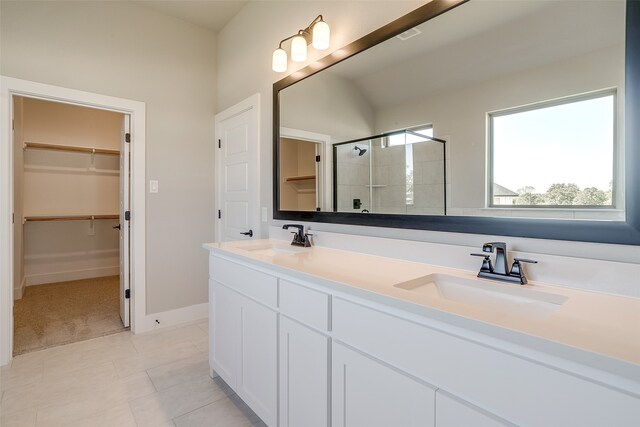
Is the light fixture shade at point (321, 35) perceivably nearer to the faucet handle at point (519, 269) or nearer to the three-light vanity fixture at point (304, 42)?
the three-light vanity fixture at point (304, 42)

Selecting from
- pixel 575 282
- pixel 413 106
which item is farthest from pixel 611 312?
pixel 413 106

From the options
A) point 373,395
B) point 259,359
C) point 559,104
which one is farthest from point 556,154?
point 259,359

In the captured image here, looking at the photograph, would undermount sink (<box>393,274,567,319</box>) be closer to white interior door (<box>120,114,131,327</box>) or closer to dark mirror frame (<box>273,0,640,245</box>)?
dark mirror frame (<box>273,0,640,245</box>)

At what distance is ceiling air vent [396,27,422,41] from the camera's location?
1.50 m

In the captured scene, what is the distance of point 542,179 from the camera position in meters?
1.11

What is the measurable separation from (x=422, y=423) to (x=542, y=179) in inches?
35.0

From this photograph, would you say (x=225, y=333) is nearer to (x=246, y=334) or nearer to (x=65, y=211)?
(x=246, y=334)

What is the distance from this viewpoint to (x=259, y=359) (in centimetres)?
155

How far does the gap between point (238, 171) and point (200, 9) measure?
4.97 ft

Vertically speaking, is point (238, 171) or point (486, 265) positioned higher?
point (238, 171)

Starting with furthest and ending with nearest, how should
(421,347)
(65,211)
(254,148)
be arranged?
(65,211)
(254,148)
(421,347)

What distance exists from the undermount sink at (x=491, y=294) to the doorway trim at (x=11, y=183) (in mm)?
2612

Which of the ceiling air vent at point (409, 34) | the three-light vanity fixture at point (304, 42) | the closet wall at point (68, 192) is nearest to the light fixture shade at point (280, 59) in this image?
the three-light vanity fixture at point (304, 42)

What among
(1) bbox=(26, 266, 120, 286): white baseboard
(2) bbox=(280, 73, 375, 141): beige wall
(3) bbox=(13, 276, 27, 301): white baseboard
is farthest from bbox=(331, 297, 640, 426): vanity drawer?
(1) bbox=(26, 266, 120, 286): white baseboard
